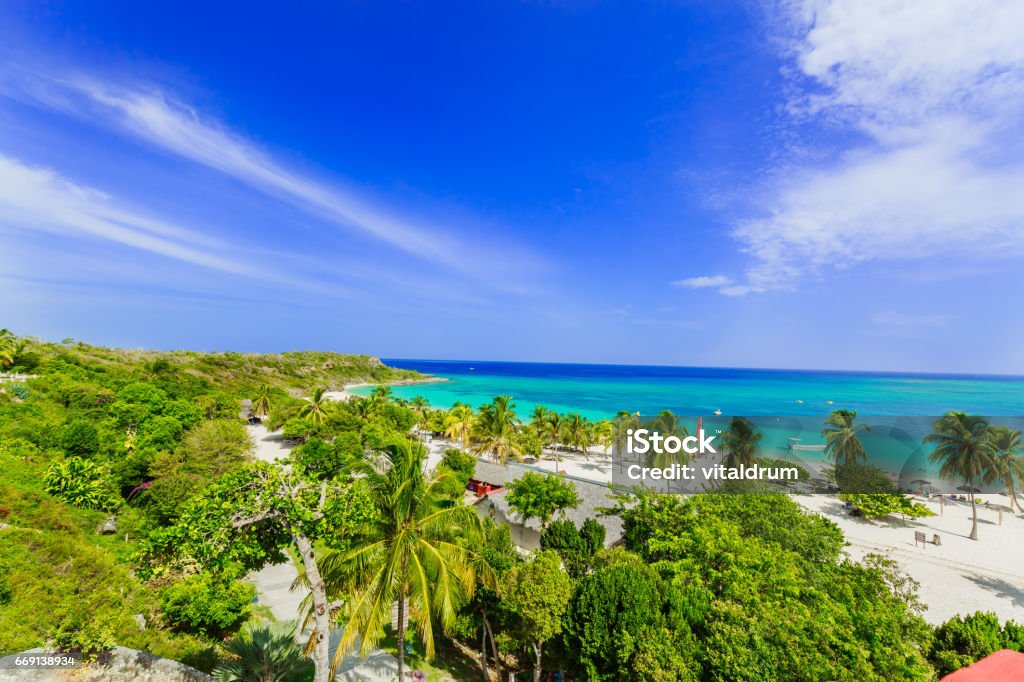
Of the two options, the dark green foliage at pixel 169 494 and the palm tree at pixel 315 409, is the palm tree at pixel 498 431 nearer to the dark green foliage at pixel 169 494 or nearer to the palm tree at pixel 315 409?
the dark green foliage at pixel 169 494

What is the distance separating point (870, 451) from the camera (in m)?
31.2

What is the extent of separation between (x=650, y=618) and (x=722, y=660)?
70.8 inches

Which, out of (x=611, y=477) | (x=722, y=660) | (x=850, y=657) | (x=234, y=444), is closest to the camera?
(x=850, y=657)

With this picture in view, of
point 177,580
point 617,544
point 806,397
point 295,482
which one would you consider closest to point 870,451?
point 617,544

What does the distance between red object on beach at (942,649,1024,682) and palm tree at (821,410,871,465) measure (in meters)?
27.7

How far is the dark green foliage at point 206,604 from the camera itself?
12305 millimetres

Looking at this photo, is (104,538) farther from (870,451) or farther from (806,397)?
(806,397)

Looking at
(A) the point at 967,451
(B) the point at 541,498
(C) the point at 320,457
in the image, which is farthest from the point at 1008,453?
(C) the point at 320,457

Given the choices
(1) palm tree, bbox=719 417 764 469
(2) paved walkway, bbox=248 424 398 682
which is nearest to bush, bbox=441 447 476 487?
(2) paved walkway, bbox=248 424 398 682

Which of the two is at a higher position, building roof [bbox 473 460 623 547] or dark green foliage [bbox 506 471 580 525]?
dark green foliage [bbox 506 471 580 525]

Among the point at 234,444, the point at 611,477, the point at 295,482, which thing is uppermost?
the point at 295,482

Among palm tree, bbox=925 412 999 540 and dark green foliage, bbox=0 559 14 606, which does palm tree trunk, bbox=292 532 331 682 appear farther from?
palm tree, bbox=925 412 999 540

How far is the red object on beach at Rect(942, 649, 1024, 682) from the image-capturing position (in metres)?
7.05

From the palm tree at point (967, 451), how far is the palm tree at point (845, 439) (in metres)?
4.93
